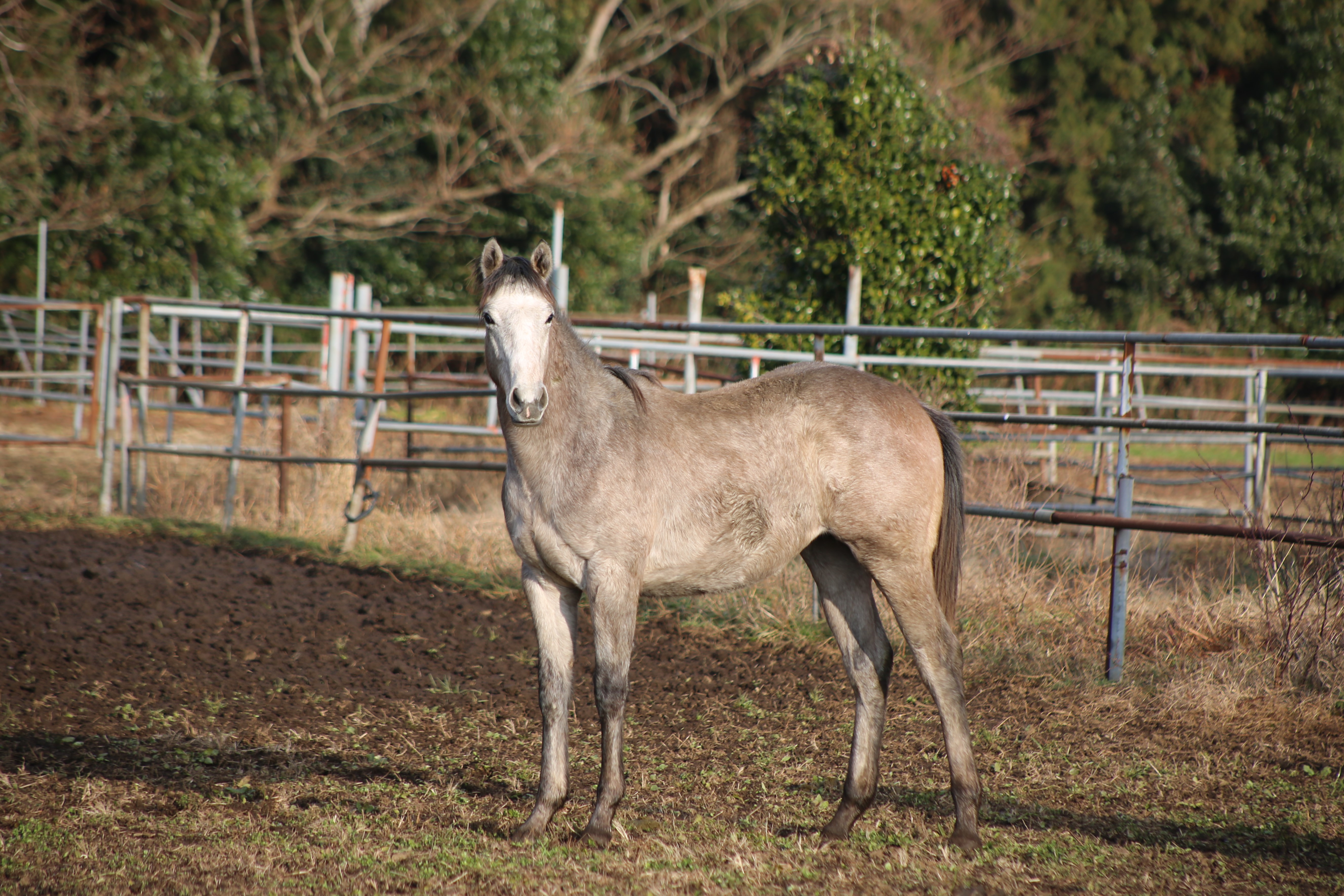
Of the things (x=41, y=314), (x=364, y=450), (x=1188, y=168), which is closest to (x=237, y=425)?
(x=364, y=450)

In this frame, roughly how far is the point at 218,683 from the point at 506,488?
2.07m

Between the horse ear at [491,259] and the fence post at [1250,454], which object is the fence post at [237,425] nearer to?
the horse ear at [491,259]

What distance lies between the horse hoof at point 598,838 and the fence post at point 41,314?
8.11 m

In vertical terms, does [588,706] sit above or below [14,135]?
below

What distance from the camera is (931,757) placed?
3.88 m

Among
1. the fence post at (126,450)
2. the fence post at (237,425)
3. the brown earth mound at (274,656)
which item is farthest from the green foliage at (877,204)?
the fence post at (126,450)

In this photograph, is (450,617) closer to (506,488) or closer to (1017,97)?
(506,488)

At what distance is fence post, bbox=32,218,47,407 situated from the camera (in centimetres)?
1041

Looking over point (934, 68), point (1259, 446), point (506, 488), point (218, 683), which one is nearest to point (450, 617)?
point (218, 683)

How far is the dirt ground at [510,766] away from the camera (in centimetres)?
284

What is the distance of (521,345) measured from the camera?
290 centimetres

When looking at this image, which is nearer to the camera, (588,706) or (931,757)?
(931,757)

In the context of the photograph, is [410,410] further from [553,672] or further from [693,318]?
[553,672]

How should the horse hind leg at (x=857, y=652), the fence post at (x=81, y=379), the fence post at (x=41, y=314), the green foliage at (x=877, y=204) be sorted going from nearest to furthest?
1. the horse hind leg at (x=857, y=652)
2. the green foliage at (x=877, y=204)
3. the fence post at (x=81, y=379)
4. the fence post at (x=41, y=314)
